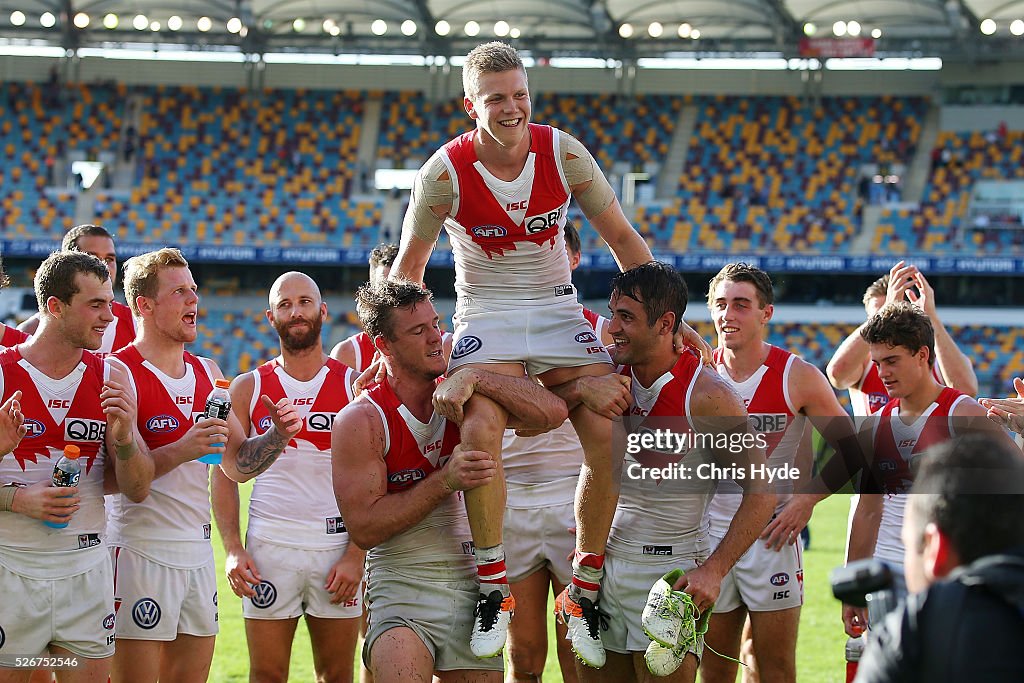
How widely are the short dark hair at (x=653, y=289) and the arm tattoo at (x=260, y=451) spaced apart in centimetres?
193

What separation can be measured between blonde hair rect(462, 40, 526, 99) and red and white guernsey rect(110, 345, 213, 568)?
2188mm

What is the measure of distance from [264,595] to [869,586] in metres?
4.04

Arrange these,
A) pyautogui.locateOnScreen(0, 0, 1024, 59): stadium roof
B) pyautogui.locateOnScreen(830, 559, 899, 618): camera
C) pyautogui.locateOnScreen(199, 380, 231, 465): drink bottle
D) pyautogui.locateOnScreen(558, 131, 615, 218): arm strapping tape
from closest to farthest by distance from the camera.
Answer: pyautogui.locateOnScreen(830, 559, 899, 618): camera
pyautogui.locateOnScreen(558, 131, 615, 218): arm strapping tape
pyautogui.locateOnScreen(199, 380, 231, 465): drink bottle
pyautogui.locateOnScreen(0, 0, 1024, 59): stadium roof

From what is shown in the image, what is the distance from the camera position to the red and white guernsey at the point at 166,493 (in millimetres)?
5762

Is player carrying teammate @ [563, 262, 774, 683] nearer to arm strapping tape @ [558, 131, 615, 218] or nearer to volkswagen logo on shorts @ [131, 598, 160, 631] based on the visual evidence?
arm strapping tape @ [558, 131, 615, 218]

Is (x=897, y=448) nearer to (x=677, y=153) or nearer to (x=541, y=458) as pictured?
(x=541, y=458)

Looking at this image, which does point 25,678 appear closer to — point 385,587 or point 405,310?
point 385,587

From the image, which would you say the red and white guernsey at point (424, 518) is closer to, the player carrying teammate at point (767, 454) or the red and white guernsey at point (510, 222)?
the red and white guernsey at point (510, 222)

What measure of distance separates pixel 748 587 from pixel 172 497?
3.08 metres

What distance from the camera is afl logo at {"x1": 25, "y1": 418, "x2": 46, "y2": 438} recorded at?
5.18 meters

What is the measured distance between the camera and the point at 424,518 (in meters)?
4.79

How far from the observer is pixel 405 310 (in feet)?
16.1

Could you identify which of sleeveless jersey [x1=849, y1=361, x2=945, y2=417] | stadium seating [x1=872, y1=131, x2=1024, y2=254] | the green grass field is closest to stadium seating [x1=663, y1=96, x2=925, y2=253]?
stadium seating [x1=872, y1=131, x2=1024, y2=254]

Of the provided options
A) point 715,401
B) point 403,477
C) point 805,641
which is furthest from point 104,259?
point 805,641
